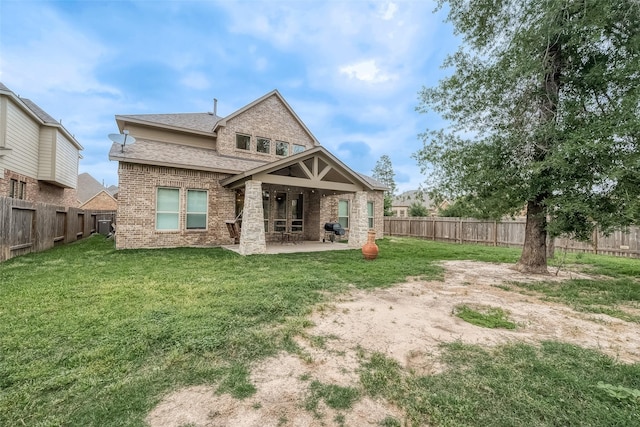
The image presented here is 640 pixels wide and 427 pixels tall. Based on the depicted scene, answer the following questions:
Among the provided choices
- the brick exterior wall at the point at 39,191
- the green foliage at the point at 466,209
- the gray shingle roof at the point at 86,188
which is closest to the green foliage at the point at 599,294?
the green foliage at the point at 466,209

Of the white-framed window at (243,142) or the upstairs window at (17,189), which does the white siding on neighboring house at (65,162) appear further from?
the white-framed window at (243,142)

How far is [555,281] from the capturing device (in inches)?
258

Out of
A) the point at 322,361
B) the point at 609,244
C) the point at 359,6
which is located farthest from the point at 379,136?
the point at 322,361

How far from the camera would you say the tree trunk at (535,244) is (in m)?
7.41

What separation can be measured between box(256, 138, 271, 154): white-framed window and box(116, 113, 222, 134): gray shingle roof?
7.71 ft

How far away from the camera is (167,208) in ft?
34.5

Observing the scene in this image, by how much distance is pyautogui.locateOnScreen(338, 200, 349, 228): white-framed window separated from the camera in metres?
15.1

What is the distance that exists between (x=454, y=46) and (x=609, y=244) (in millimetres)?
10580

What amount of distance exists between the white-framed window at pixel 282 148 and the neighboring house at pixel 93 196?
73.3ft

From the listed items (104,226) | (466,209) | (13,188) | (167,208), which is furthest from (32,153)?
(466,209)

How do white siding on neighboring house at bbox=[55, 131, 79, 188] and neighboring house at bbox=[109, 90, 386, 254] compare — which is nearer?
neighboring house at bbox=[109, 90, 386, 254]

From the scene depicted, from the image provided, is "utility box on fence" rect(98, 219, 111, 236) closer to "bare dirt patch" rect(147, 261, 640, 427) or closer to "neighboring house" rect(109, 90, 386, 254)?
"neighboring house" rect(109, 90, 386, 254)

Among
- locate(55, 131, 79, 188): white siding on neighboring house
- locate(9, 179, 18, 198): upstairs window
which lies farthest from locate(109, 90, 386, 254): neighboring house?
locate(55, 131, 79, 188): white siding on neighboring house

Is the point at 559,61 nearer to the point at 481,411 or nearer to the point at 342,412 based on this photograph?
the point at 481,411
